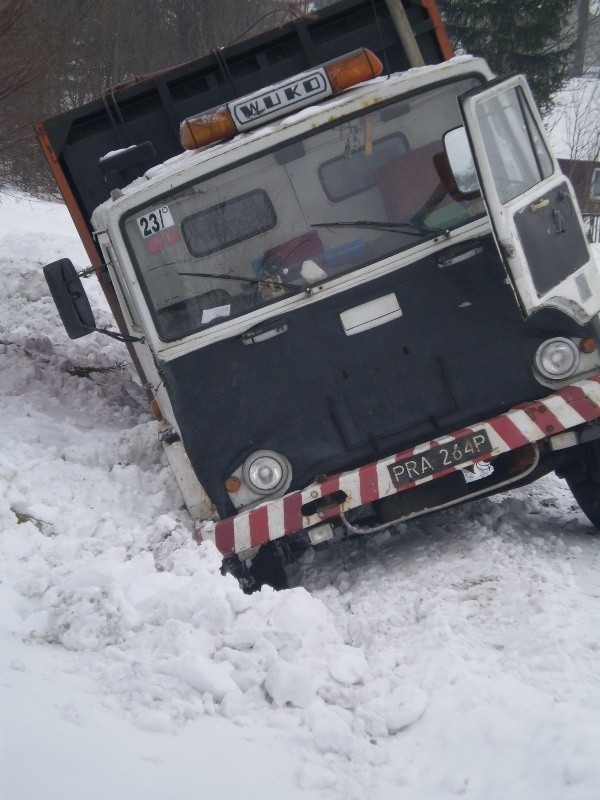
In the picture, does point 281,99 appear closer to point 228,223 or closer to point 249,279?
point 228,223

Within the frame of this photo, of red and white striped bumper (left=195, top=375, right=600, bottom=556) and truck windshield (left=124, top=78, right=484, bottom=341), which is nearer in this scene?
red and white striped bumper (left=195, top=375, right=600, bottom=556)

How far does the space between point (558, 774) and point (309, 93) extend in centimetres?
410

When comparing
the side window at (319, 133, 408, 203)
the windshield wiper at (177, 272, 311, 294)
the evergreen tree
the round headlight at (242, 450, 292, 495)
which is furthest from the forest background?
the round headlight at (242, 450, 292, 495)

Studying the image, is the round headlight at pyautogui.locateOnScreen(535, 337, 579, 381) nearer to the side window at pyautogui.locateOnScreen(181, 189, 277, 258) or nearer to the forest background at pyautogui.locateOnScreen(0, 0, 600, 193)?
the side window at pyautogui.locateOnScreen(181, 189, 277, 258)

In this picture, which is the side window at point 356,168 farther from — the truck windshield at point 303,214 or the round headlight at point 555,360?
the round headlight at point 555,360

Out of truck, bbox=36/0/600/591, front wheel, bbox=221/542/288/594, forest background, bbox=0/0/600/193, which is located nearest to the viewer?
truck, bbox=36/0/600/591

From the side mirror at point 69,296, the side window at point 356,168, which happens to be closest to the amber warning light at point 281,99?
the side window at point 356,168

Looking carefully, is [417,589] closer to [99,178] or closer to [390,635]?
[390,635]

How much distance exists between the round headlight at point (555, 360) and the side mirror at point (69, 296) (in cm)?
260

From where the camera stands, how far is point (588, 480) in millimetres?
5867

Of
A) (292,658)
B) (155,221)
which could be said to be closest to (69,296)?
(155,221)

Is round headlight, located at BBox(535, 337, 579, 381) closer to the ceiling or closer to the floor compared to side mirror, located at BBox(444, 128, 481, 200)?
closer to the floor

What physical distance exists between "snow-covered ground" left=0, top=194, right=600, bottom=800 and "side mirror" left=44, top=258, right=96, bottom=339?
40.3 inches

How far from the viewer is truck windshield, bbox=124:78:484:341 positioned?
18.5ft
